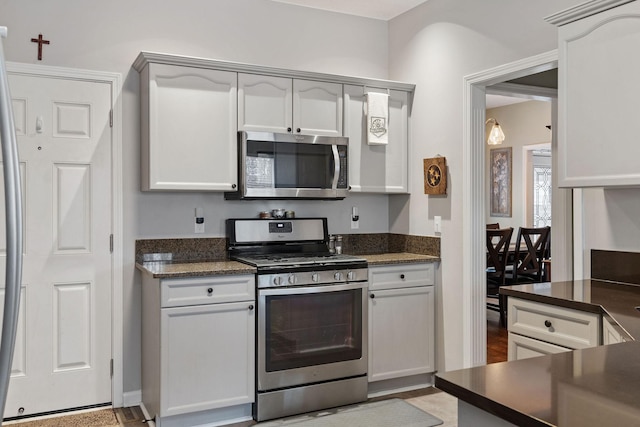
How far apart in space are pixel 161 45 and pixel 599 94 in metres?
2.56

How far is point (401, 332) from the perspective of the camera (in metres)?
3.63

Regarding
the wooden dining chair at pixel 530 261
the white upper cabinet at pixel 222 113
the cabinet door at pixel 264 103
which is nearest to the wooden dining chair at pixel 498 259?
the wooden dining chair at pixel 530 261

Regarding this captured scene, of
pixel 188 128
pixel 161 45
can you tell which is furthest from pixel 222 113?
pixel 161 45

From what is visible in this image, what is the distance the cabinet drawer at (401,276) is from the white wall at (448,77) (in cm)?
11

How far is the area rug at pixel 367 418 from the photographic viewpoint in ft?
10.2

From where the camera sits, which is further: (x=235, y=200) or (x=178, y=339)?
(x=235, y=200)

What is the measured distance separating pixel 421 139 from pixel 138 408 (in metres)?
2.61

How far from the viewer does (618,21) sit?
7.38 ft

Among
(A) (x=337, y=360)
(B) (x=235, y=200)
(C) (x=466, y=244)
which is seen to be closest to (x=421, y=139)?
(C) (x=466, y=244)

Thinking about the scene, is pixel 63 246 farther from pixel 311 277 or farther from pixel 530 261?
pixel 530 261

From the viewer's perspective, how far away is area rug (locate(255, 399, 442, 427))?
3.11 m

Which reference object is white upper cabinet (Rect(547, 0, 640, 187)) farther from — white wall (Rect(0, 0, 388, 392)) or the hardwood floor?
the hardwood floor

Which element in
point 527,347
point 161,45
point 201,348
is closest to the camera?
point 527,347

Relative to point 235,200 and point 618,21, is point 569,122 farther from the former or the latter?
point 235,200
